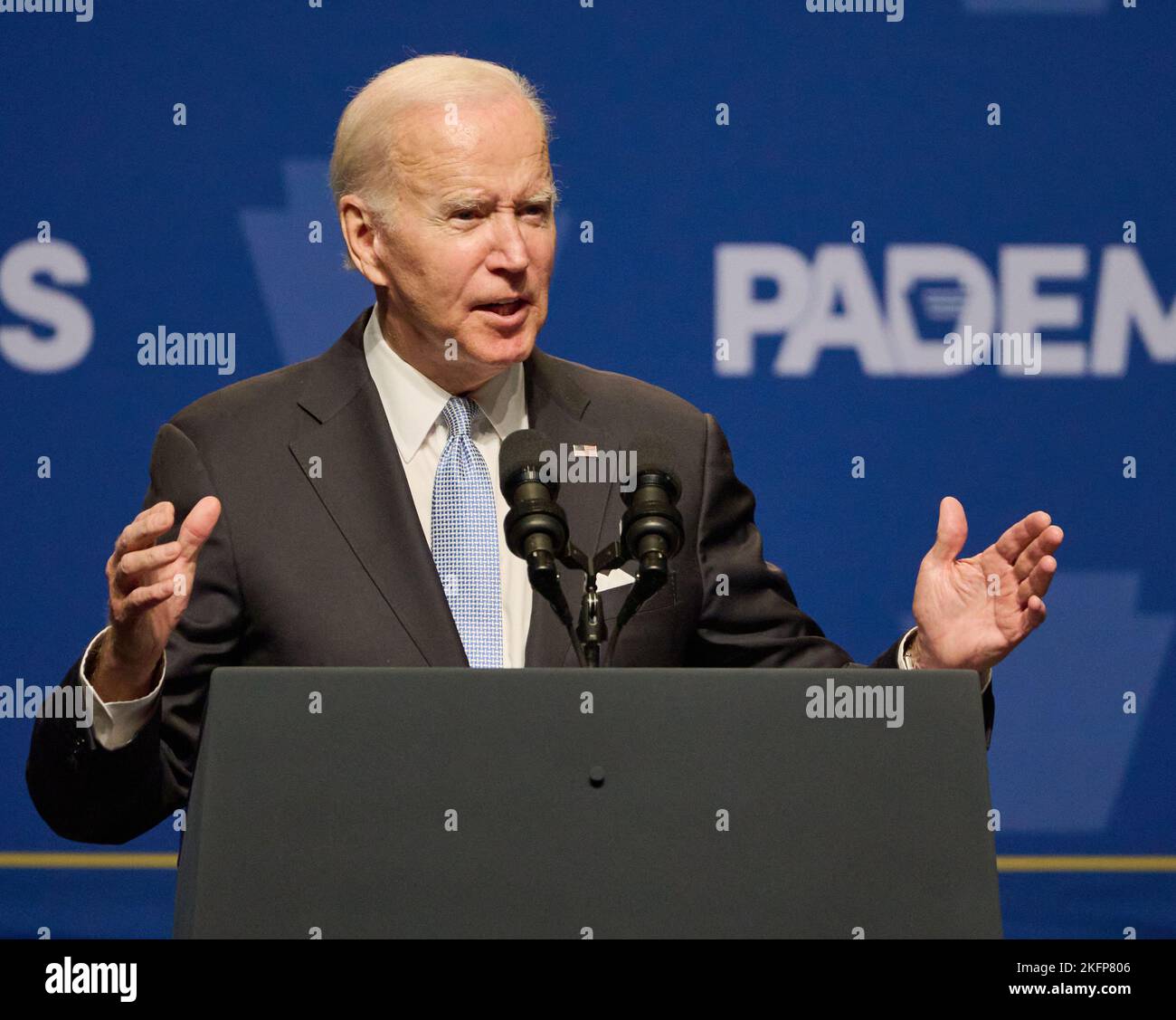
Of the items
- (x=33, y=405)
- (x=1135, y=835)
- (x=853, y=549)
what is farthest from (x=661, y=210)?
(x=1135, y=835)

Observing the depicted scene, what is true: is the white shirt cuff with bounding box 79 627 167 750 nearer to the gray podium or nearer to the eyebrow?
the gray podium

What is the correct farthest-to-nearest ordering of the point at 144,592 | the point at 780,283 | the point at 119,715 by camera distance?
1. the point at 780,283
2. the point at 119,715
3. the point at 144,592

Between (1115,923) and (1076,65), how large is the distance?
1.66m

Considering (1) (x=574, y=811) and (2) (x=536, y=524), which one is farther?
(2) (x=536, y=524)

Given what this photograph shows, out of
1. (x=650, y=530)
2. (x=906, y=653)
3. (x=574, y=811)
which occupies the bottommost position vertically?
(x=574, y=811)

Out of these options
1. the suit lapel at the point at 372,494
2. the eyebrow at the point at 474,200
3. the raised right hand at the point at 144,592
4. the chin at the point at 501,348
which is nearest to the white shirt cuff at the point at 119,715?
the raised right hand at the point at 144,592

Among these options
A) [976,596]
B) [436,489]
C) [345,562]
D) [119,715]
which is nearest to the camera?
[119,715]

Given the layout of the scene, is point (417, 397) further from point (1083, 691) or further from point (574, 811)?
point (1083, 691)

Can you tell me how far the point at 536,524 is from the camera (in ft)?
4.97

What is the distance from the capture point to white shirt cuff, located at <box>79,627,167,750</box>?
1688 millimetres

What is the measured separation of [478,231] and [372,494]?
367 millimetres

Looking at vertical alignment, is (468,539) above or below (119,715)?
above

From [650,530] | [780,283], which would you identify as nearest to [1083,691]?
[780,283]

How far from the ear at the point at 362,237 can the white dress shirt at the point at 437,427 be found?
67mm
